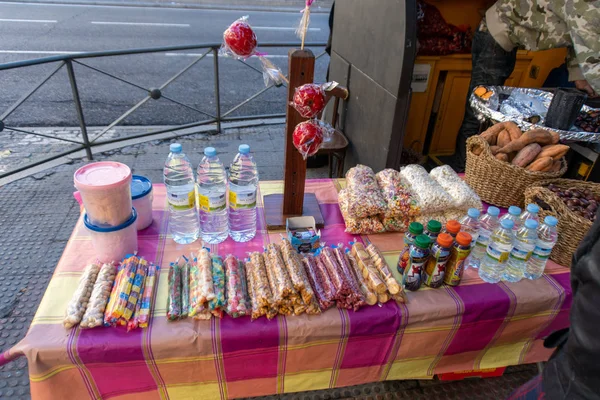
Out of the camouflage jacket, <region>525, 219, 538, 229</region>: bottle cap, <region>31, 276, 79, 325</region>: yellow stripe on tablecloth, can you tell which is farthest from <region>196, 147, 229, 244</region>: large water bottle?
the camouflage jacket

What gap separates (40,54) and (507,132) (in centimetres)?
943

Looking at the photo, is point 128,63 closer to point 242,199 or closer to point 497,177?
point 242,199

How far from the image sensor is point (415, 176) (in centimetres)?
212

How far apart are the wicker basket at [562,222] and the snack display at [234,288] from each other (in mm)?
1483

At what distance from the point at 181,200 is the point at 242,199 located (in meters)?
0.27

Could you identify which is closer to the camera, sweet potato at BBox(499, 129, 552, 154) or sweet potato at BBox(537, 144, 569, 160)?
sweet potato at BBox(537, 144, 569, 160)

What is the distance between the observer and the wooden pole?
1.74m

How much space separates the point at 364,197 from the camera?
2.00 m

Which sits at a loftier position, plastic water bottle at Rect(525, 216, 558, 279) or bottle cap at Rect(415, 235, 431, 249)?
bottle cap at Rect(415, 235, 431, 249)

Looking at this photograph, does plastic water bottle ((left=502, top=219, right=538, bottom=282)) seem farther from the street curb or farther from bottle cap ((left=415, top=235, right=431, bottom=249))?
the street curb

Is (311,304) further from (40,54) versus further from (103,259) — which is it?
(40,54)

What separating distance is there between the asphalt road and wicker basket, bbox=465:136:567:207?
4.88 meters

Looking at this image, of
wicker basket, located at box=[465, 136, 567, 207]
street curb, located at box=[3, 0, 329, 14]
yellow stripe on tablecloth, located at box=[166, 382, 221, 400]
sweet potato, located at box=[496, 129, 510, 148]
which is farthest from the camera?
street curb, located at box=[3, 0, 329, 14]

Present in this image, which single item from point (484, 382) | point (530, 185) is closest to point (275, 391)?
point (484, 382)
